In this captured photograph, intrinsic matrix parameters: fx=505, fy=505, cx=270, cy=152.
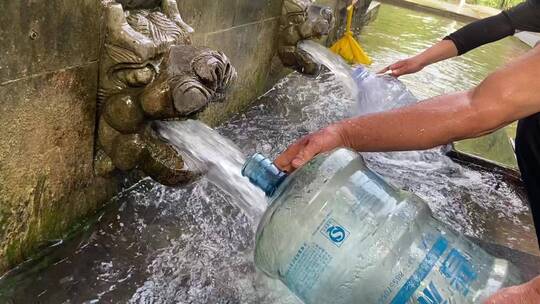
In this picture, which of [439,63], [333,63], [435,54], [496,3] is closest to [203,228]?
[435,54]

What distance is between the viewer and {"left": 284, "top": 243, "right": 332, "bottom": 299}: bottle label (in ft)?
5.20

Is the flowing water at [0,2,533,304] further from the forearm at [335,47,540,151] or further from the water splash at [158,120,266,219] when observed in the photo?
the forearm at [335,47,540,151]

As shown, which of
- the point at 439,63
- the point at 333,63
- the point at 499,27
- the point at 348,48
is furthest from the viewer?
the point at 439,63

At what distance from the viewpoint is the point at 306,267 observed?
5.35 feet

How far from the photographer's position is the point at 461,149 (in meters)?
3.96

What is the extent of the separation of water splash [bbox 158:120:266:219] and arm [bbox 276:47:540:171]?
484mm

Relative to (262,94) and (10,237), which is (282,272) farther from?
(262,94)

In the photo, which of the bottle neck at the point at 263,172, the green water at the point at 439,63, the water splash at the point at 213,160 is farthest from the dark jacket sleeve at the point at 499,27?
the bottle neck at the point at 263,172

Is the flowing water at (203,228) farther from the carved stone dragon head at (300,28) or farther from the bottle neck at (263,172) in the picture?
the carved stone dragon head at (300,28)

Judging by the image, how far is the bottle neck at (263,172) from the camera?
1646mm

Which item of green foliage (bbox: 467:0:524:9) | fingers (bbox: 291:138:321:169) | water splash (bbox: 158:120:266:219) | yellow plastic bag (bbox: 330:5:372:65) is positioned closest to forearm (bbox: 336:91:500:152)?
fingers (bbox: 291:138:321:169)

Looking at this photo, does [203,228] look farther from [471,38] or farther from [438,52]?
[471,38]

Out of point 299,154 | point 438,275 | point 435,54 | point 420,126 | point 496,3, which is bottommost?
point 496,3

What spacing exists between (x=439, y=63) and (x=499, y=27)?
401cm
